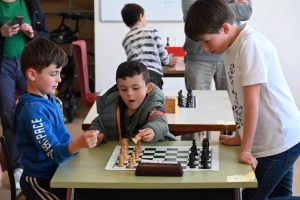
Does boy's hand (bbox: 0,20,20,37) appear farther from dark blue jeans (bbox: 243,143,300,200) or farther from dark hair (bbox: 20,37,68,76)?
dark blue jeans (bbox: 243,143,300,200)

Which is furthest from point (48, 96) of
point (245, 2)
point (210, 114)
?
point (245, 2)

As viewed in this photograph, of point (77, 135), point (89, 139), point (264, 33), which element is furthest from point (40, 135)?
point (264, 33)

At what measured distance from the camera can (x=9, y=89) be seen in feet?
12.3

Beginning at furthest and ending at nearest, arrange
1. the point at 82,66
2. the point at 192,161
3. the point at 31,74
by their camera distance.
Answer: the point at 82,66 → the point at 31,74 → the point at 192,161

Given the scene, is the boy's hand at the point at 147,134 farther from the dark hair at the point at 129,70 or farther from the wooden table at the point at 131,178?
the dark hair at the point at 129,70

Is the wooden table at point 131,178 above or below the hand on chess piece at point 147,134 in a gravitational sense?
below

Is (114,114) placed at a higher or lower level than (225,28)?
lower

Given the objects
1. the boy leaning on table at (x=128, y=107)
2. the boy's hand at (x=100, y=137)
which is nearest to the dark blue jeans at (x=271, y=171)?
the boy leaning on table at (x=128, y=107)

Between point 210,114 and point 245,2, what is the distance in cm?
124

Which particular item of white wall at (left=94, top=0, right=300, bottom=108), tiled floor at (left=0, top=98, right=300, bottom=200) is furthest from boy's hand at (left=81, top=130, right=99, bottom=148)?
white wall at (left=94, top=0, right=300, bottom=108)

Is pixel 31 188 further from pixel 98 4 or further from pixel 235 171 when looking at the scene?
pixel 98 4

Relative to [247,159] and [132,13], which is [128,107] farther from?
[132,13]

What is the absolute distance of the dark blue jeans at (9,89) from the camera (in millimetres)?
3732

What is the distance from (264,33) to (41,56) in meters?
4.28
